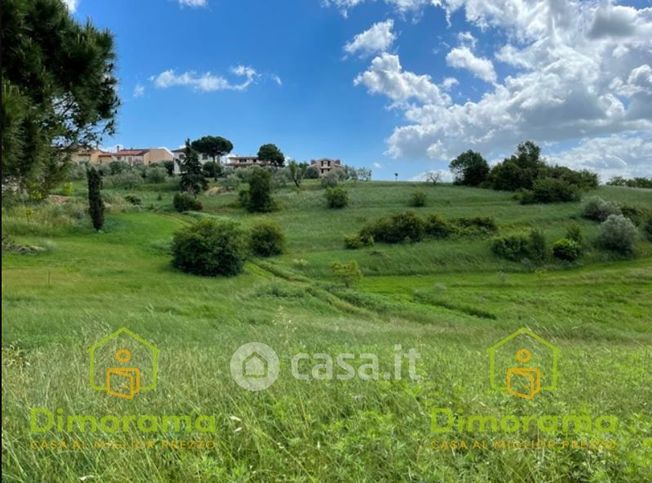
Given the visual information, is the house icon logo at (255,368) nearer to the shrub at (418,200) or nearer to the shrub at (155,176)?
the shrub at (418,200)

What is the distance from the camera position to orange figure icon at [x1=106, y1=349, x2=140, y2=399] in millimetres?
3586

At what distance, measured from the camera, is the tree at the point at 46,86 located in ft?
16.0

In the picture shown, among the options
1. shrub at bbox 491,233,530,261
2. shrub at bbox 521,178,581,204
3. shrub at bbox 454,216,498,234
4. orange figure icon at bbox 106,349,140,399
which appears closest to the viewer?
orange figure icon at bbox 106,349,140,399

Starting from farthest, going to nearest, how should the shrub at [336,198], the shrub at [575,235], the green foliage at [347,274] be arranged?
1. the shrub at [336,198]
2. the shrub at [575,235]
3. the green foliage at [347,274]

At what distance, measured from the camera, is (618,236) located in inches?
1747

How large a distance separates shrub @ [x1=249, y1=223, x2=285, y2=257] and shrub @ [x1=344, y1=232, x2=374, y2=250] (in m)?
7.25

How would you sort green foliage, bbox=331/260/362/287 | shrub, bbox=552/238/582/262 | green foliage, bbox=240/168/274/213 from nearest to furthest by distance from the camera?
1. green foliage, bbox=331/260/362/287
2. shrub, bbox=552/238/582/262
3. green foliage, bbox=240/168/274/213

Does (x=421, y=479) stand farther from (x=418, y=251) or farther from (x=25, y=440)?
(x=418, y=251)

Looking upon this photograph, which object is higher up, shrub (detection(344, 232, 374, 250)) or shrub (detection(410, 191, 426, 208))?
shrub (detection(410, 191, 426, 208))

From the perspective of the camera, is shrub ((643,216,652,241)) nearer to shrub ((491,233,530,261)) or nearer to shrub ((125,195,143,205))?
shrub ((491,233,530,261))

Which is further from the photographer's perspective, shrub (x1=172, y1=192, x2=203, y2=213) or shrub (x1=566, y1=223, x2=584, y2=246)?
shrub (x1=172, y1=192, x2=203, y2=213)

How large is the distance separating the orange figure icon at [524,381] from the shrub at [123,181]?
244ft

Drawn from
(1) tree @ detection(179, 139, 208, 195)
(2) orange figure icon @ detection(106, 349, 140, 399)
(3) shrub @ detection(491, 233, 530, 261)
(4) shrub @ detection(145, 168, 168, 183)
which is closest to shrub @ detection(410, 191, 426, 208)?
(3) shrub @ detection(491, 233, 530, 261)

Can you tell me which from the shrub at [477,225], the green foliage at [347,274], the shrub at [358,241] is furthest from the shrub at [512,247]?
the green foliage at [347,274]
